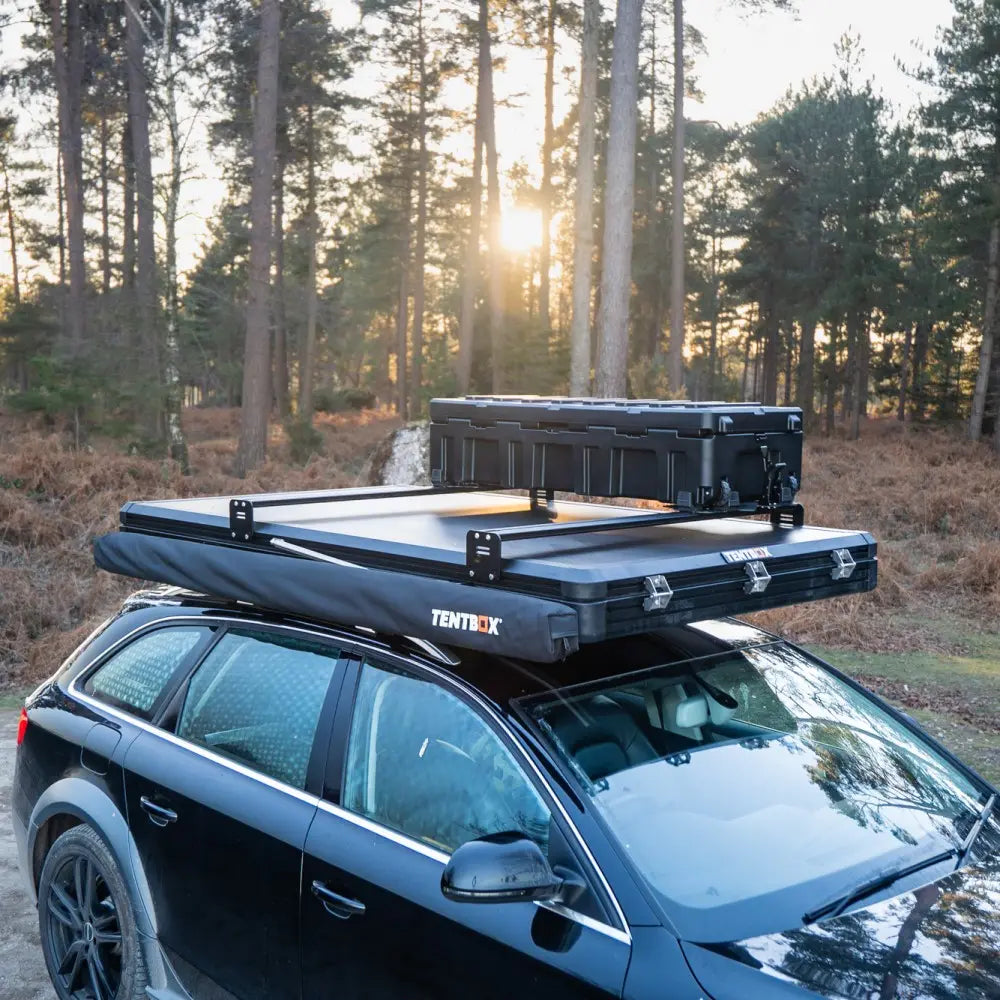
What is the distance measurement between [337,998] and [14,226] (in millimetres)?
63867

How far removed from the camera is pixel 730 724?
10.6 ft

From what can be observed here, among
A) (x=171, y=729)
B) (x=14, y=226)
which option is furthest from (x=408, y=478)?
(x=14, y=226)

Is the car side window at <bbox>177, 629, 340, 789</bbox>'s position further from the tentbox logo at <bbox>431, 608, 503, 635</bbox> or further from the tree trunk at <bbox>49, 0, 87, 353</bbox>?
the tree trunk at <bbox>49, 0, 87, 353</bbox>

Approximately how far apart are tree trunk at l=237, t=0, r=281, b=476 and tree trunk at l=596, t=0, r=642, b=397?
8923 millimetres

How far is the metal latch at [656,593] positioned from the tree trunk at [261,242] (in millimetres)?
20535

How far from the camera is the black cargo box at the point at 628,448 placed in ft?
11.9

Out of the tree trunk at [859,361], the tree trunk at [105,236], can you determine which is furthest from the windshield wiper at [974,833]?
the tree trunk at [105,236]

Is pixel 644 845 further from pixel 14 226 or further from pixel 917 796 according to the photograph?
pixel 14 226

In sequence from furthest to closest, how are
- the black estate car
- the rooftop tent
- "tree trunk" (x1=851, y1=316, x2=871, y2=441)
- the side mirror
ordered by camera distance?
"tree trunk" (x1=851, y1=316, x2=871, y2=441), the rooftop tent, the black estate car, the side mirror

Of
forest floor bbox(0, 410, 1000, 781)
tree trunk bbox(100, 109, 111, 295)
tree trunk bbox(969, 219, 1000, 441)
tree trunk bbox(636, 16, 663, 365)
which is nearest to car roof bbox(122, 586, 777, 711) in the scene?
forest floor bbox(0, 410, 1000, 781)

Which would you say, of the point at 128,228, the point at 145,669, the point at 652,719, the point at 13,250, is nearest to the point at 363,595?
the point at 652,719

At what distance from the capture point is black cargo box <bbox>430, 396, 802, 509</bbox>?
3631 millimetres

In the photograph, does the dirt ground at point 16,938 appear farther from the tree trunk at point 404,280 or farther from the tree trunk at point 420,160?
the tree trunk at point 404,280

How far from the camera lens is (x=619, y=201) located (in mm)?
16312
